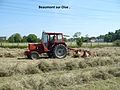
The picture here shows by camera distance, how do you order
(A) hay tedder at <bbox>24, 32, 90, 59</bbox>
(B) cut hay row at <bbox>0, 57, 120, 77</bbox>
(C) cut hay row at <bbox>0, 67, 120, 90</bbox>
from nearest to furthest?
1. (C) cut hay row at <bbox>0, 67, 120, 90</bbox>
2. (B) cut hay row at <bbox>0, 57, 120, 77</bbox>
3. (A) hay tedder at <bbox>24, 32, 90, 59</bbox>

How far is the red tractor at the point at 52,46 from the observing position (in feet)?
72.7

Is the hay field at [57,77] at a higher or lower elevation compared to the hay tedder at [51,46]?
lower

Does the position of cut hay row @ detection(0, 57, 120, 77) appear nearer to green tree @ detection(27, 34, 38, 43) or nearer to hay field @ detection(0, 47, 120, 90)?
hay field @ detection(0, 47, 120, 90)

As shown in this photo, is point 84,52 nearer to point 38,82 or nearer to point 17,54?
point 17,54

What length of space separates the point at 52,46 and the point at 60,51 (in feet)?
2.66

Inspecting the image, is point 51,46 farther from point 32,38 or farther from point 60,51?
point 32,38

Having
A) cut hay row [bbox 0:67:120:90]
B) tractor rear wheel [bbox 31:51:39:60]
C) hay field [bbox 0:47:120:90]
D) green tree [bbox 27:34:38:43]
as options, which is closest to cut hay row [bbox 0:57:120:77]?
A: hay field [bbox 0:47:120:90]

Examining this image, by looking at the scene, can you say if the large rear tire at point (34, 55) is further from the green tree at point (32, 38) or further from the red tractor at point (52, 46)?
the green tree at point (32, 38)

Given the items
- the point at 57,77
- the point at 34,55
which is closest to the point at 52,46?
the point at 34,55

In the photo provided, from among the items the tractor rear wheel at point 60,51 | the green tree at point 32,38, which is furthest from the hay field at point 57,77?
the green tree at point 32,38

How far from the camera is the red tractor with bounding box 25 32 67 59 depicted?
2216cm

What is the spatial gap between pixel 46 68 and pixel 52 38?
8.41m

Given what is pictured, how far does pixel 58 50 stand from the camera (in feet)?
74.2

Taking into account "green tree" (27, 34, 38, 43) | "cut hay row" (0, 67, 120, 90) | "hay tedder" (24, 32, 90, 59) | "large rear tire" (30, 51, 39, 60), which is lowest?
"cut hay row" (0, 67, 120, 90)
